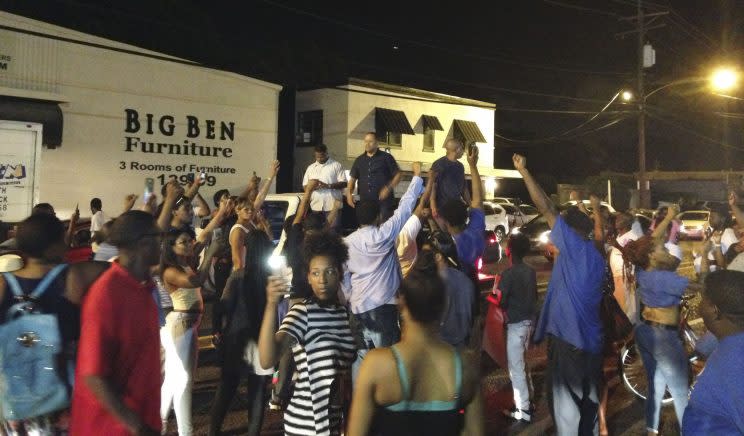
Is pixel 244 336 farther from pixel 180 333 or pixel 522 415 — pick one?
pixel 522 415

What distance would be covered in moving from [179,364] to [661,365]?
395cm

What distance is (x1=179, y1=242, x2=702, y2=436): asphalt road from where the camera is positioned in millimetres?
6312

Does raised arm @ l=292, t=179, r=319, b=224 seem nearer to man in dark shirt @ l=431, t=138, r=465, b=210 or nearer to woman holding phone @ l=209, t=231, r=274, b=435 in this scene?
woman holding phone @ l=209, t=231, r=274, b=435

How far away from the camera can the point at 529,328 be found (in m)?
6.53

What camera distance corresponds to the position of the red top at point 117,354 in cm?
286

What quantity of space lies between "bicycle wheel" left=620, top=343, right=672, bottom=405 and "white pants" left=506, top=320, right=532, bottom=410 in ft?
4.95

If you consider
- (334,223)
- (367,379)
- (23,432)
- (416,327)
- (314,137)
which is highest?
(314,137)

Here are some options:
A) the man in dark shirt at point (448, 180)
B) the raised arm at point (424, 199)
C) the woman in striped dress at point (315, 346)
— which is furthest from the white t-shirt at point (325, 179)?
the woman in striped dress at point (315, 346)

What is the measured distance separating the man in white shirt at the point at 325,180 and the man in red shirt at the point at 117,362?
19.6ft

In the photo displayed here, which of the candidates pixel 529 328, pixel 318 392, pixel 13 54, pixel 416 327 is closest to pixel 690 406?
pixel 416 327

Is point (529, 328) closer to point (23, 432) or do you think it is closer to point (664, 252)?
point (664, 252)

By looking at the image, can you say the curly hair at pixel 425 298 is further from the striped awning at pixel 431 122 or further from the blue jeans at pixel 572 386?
the striped awning at pixel 431 122

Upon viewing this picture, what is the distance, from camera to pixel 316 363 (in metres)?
3.58

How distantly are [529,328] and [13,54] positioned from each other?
61.4 ft
